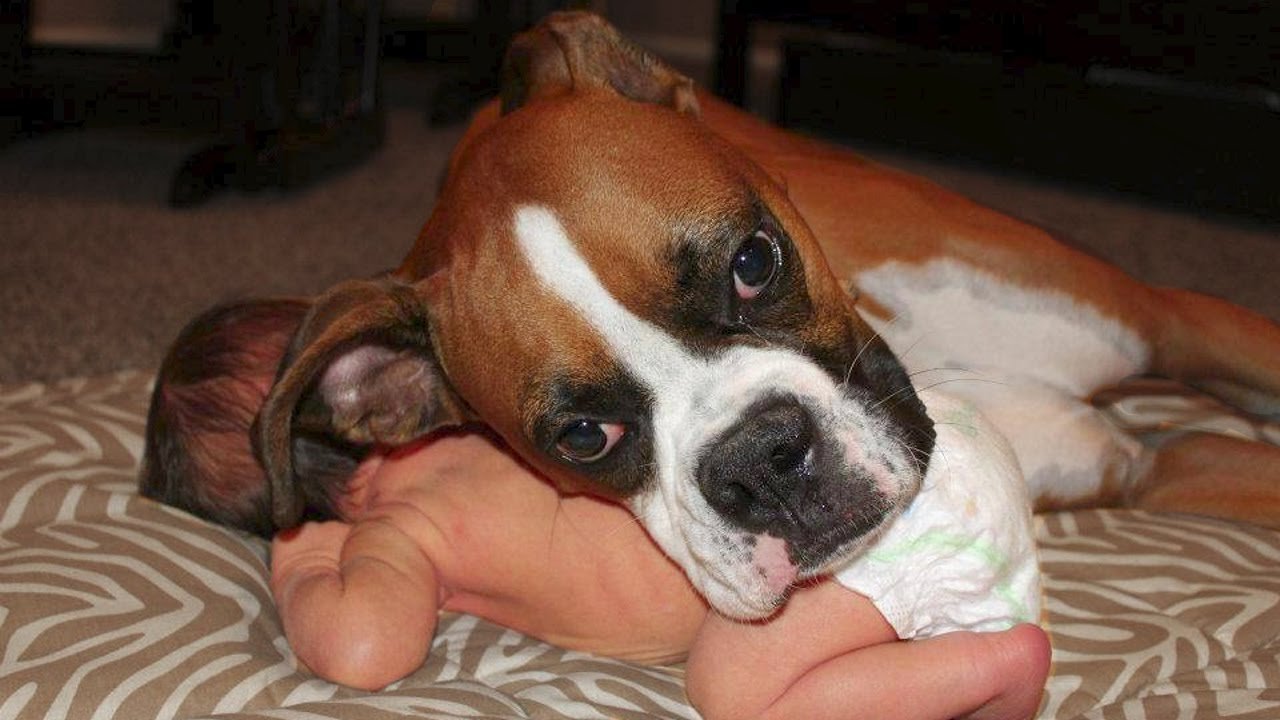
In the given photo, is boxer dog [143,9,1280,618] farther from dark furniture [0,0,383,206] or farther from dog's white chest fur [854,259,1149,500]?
dark furniture [0,0,383,206]

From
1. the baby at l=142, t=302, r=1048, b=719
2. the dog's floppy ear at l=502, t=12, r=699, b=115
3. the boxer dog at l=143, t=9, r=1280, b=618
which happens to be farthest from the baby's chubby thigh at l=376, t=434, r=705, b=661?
the dog's floppy ear at l=502, t=12, r=699, b=115

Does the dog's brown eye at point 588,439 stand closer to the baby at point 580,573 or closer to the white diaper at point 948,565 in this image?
the baby at point 580,573

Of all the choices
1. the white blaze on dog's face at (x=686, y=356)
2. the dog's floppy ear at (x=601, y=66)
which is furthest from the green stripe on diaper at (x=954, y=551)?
the dog's floppy ear at (x=601, y=66)

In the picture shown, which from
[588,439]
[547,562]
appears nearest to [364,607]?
[547,562]

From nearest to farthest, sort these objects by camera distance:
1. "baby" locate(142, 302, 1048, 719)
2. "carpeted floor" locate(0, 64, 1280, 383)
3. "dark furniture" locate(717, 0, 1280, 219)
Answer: "baby" locate(142, 302, 1048, 719) → "carpeted floor" locate(0, 64, 1280, 383) → "dark furniture" locate(717, 0, 1280, 219)

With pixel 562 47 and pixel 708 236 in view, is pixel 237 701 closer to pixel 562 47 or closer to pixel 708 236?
pixel 708 236

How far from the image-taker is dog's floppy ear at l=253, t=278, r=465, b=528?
200 cm

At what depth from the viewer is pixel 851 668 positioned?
6.18ft

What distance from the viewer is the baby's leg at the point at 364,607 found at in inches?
80.7

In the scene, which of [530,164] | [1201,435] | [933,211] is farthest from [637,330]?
[1201,435]

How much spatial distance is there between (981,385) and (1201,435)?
18.1 inches

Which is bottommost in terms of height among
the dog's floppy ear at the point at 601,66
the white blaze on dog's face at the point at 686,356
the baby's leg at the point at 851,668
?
the baby's leg at the point at 851,668

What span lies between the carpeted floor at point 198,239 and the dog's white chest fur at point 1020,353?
1.73m

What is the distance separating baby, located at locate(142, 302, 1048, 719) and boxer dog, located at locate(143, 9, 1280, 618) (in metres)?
0.06
